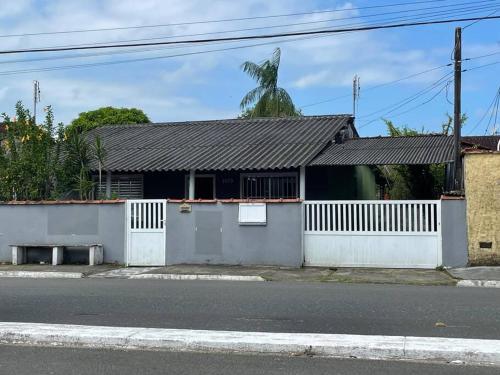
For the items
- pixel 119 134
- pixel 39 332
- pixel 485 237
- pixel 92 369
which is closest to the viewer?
pixel 92 369

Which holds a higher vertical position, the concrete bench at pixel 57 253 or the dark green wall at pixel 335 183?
the dark green wall at pixel 335 183

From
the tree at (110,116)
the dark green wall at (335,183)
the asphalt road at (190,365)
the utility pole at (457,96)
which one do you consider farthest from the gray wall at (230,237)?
the tree at (110,116)

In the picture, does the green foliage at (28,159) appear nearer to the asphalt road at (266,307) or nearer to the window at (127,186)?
the window at (127,186)

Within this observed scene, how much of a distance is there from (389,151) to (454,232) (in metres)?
4.58

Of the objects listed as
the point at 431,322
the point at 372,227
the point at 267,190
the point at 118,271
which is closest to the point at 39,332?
the point at 431,322

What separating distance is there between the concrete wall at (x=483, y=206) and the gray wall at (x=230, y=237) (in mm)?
A: 4088

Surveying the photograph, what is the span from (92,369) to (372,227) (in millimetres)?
9623

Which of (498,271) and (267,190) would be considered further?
(267,190)

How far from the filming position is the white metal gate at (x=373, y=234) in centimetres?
1382

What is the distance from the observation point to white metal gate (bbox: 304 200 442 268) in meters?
13.8

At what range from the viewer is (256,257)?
14469 mm

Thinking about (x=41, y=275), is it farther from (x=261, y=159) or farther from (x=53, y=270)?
(x=261, y=159)

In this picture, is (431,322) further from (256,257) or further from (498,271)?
(256,257)

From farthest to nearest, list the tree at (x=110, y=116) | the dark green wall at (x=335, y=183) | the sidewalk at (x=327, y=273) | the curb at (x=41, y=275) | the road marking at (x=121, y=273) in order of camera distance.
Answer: the tree at (x=110, y=116)
the dark green wall at (x=335, y=183)
the curb at (x=41, y=275)
the road marking at (x=121, y=273)
the sidewalk at (x=327, y=273)
